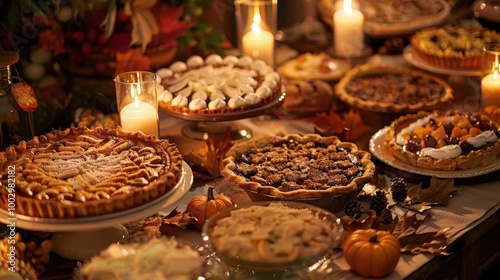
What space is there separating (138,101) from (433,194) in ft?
2.84

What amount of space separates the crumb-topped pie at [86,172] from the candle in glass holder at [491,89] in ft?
3.79

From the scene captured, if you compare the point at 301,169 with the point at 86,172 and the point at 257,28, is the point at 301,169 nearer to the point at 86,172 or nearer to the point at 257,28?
the point at 86,172

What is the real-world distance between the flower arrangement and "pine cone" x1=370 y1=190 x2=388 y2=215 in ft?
3.34

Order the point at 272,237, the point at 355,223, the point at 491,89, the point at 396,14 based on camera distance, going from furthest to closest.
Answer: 1. the point at 396,14
2. the point at 491,89
3. the point at 355,223
4. the point at 272,237

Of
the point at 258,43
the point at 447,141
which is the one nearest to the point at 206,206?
the point at 447,141

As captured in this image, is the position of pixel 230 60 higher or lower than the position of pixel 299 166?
higher

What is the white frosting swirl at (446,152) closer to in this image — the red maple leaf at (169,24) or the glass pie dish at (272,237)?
the glass pie dish at (272,237)

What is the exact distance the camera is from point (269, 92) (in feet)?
7.78

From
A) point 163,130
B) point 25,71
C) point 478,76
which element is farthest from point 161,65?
point 478,76

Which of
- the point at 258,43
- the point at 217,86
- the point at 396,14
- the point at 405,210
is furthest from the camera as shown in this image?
the point at 396,14

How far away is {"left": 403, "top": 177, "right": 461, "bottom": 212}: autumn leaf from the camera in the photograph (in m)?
2.06

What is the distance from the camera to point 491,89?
2.51m

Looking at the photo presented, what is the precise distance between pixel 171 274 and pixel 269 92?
3.35 feet

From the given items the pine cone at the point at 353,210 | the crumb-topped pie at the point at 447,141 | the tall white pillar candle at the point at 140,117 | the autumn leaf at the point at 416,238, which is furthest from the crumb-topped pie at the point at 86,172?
the crumb-topped pie at the point at 447,141
